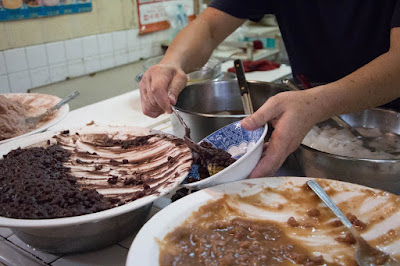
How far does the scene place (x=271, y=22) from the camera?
4.65 m

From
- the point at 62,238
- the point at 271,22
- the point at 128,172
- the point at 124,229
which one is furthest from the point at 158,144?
the point at 271,22

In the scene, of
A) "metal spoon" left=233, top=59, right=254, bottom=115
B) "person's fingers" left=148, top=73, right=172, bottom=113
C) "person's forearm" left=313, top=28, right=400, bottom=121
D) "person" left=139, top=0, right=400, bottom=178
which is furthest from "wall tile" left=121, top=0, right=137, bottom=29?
"person's forearm" left=313, top=28, right=400, bottom=121

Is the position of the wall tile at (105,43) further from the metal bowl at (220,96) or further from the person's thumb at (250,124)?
the person's thumb at (250,124)

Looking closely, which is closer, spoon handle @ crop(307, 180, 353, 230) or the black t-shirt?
spoon handle @ crop(307, 180, 353, 230)

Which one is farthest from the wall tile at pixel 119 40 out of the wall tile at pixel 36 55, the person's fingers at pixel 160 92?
the person's fingers at pixel 160 92

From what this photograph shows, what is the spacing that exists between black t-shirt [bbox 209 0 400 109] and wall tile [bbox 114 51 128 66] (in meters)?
1.79

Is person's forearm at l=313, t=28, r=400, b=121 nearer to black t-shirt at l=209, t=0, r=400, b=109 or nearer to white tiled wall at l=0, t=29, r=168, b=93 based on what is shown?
black t-shirt at l=209, t=0, r=400, b=109

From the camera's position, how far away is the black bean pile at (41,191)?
0.93 metres

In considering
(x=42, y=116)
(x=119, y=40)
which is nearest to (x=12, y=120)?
(x=42, y=116)

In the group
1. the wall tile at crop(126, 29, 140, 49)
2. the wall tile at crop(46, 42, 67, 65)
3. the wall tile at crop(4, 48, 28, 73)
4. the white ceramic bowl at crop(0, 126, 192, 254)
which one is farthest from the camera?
the wall tile at crop(126, 29, 140, 49)

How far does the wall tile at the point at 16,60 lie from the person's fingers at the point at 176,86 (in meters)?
1.87

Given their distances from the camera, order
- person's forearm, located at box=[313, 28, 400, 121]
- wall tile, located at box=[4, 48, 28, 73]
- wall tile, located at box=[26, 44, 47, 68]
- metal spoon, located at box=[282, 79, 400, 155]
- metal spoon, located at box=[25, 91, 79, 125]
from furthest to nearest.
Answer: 1. wall tile, located at box=[26, 44, 47, 68]
2. wall tile, located at box=[4, 48, 28, 73]
3. metal spoon, located at box=[25, 91, 79, 125]
4. metal spoon, located at box=[282, 79, 400, 155]
5. person's forearm, located at box=[313, 28, 400, 121]

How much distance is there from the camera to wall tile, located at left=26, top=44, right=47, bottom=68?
9.86 feet

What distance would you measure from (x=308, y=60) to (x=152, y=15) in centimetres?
230
